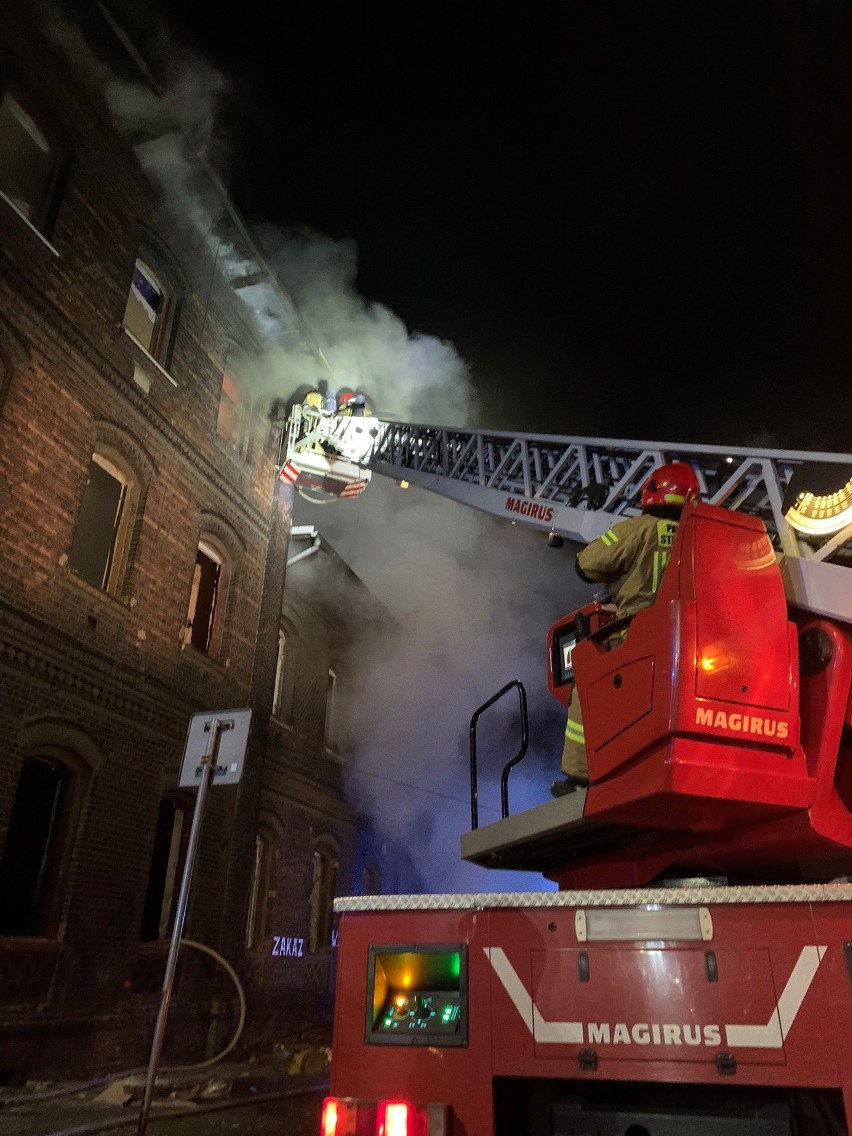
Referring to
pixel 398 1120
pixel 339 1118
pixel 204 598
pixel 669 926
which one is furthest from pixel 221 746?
pixel 204 598

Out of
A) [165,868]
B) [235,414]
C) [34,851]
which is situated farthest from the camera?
[235,414]

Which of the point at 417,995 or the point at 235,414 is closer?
the point at 417,995

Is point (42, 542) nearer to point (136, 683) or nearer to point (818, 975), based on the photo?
point (136, 683)

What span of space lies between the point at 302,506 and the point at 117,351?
747 centimetres

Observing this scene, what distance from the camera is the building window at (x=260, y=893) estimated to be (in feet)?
36.7

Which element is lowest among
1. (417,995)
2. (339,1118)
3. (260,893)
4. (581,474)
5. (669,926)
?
(339,1118)

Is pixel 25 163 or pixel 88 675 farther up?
pixel 25 163

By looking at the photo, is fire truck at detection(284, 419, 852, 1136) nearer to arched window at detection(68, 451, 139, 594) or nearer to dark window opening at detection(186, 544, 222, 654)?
arched window at detection(68, 451, 139, 594)

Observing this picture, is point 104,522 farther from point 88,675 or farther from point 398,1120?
point 398,1120

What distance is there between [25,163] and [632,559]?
8.60m

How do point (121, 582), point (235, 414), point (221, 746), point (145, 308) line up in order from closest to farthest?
point (221, 746) < point (121, 582) < point (145, 308) < point (235, 414)

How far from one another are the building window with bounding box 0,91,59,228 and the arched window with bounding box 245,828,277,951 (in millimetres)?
8379

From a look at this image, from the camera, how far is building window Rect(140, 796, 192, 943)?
8.82 meters

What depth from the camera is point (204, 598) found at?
10.7 m
